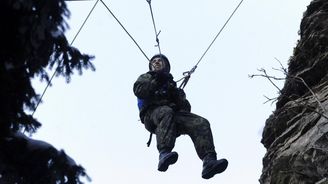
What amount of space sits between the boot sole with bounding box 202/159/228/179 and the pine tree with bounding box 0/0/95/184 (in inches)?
150

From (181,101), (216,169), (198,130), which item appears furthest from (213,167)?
(181,101)

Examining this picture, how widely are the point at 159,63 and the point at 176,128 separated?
1078 mm

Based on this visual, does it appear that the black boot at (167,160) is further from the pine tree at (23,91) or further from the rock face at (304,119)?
the pine tree at (23,91)

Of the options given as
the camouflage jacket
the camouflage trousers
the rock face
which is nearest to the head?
the camouflage jacket

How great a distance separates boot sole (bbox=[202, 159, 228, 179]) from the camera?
329 inches

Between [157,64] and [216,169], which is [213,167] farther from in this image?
[157,64]

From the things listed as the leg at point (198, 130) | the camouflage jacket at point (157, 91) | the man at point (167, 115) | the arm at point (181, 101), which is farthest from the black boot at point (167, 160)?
the arm at point (181, 101)

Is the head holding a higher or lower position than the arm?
higher

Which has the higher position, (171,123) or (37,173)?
(171,123)

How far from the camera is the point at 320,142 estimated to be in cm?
923

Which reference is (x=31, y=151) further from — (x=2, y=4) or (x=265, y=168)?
(x=265, y=168)

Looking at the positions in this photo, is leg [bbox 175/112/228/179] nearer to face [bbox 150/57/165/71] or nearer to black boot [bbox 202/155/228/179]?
black boot [bbox 202/155/228/179]

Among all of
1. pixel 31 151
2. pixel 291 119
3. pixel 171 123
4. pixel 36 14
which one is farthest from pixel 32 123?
pixel 291 119

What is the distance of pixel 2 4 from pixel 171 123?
4654 mm
